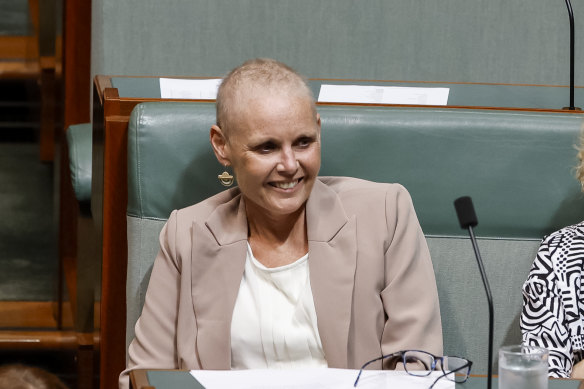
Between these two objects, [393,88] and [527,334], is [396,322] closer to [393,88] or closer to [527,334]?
[527,334]

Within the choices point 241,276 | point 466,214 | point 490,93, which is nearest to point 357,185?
point 241,276

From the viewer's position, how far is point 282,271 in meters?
1.70

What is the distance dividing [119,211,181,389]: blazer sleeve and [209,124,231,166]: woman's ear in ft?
0.49

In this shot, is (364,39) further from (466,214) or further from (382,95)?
(466,214)

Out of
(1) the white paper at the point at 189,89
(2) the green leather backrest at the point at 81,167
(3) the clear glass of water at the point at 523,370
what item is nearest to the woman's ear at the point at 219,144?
(1) the white paper at the point at 189,89

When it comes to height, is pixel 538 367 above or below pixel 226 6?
below

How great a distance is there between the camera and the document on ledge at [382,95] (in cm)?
227

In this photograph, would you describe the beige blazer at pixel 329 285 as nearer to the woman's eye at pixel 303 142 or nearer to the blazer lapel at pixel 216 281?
the blazer lapel at pixel 216 281

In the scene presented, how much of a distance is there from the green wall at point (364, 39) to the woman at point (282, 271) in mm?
1727

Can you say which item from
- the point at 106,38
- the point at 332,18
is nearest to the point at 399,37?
the point at 332,18

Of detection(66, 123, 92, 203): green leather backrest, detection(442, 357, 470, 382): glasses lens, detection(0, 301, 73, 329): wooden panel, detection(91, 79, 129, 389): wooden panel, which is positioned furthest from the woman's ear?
detection(0, 301, 73, 329): wooden panel

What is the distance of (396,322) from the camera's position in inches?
65.2

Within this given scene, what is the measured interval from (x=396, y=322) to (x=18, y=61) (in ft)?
12.4

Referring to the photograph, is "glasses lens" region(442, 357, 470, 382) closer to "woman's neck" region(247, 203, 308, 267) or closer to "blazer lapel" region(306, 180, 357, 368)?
"blazer lapel" region(306, 180, 357, 368)
